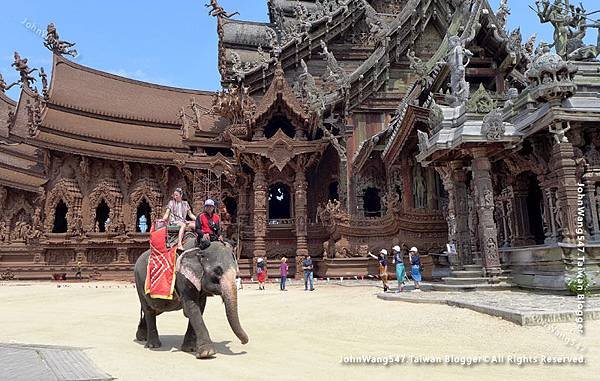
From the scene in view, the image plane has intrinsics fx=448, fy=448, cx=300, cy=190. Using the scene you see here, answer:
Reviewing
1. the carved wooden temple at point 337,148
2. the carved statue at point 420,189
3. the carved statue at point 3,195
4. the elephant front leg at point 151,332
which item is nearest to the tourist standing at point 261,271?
the carved wooden temple at point 337,148

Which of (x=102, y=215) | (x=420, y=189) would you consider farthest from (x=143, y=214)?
(x=420, y=189)

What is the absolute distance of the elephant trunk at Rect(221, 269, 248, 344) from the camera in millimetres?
4766

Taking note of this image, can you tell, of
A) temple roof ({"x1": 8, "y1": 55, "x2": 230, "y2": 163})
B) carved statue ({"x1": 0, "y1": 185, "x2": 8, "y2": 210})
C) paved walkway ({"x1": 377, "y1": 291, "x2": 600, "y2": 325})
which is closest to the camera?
paved walkway ({"x1": 377, "y1": 291, "x2": 600, "y2": 325})

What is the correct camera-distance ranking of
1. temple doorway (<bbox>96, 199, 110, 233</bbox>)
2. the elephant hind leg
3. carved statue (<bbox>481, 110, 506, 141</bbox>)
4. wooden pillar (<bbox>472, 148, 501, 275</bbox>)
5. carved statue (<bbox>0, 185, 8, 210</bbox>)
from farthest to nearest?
temple doorway (<bbox>96, 199, 110, 233</bbox>) < carved statue (<bbox>0, 185, 8, 210</bbox>) < wooden pillar (<bbox>472, 148, 501, 275</bbox>) < carved statue (<bbox>481, 110, 506, 141</bbox>) < the elephant hind leg

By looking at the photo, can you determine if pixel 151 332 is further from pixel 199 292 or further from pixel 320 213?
pixel 320 213

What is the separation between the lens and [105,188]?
73.0ft

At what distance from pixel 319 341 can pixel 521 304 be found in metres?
3.55

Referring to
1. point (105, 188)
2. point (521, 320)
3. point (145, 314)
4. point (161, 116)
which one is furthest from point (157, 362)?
point (161, 116)

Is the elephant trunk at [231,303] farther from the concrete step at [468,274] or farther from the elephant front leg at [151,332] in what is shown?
the concrete step at [468,274]

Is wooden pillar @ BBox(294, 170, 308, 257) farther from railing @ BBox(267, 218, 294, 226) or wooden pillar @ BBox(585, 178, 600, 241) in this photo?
wooden pillar @ BBox(585, 178, 600, 241)

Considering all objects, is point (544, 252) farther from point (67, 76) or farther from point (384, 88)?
point (67, 76)

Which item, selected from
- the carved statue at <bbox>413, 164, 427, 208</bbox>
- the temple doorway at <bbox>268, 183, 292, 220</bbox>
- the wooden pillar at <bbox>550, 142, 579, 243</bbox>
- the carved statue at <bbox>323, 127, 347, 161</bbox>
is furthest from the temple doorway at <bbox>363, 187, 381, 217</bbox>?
the wooden pillar at <bbox>550, 142, 579, 243</bbox>

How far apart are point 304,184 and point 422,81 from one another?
602 cm

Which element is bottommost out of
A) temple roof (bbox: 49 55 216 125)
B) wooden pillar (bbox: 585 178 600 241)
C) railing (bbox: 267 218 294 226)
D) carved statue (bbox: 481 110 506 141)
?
wooden pillar (bbox: 585 178 600 241)
